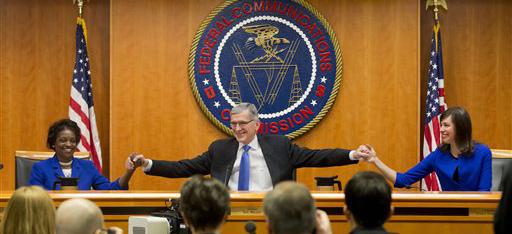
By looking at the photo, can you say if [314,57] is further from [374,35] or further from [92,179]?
[92,179]

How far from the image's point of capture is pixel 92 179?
570 centimetres

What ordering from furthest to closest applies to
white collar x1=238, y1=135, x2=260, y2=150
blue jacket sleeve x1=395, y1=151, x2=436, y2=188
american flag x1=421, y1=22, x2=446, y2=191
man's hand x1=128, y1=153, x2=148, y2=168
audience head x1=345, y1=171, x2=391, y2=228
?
american flag x1=421, y1=22, x2=446, y2=191 → white collar x1=238, y1=135, x2=260, y2=150 → man's hand x1=128, y1=153, x2=148, y2=168 → blue jacket sleeve x1=395, y1=151, x2=436, y2=188 → audience head x1=345, y1=171, x2=391, y2=228

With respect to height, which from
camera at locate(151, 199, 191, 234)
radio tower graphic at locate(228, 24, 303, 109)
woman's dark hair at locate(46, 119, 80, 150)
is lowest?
camera at locate(151, 199, 191, 234)

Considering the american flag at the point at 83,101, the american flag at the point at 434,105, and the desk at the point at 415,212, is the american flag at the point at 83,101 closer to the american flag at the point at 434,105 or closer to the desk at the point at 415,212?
the desk at the point at 415,212

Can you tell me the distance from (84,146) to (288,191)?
14.8ft

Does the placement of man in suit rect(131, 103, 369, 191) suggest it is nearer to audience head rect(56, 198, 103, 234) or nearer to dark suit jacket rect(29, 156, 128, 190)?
dark suit jacket rect(29, 156, 128, 190)

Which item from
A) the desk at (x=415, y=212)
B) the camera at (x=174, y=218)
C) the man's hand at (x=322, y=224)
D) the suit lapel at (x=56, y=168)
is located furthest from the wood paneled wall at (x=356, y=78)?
the man's hand at (x=322, y=224)

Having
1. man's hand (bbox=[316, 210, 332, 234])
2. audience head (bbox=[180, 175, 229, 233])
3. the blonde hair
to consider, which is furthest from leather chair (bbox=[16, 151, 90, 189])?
man's hand (bbox=[316, 210, 332, 234])

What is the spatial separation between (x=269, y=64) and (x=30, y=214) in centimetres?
431

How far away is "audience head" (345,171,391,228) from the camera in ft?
9.87

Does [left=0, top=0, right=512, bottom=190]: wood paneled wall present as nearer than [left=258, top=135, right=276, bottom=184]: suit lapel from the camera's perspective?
No

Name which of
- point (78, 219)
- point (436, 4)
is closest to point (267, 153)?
point (436, 4)

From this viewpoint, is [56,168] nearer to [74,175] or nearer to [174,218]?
[74,175]

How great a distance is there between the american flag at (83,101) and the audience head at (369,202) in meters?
4.43
